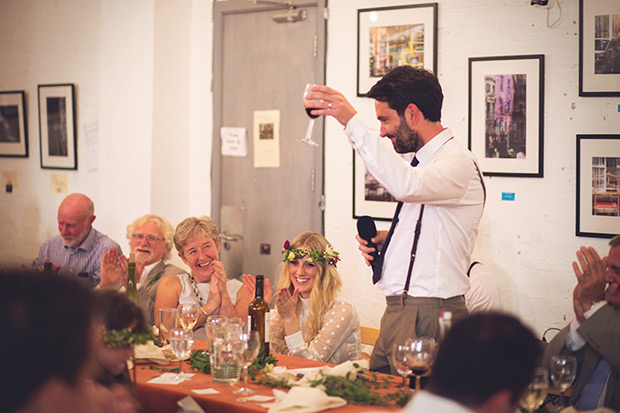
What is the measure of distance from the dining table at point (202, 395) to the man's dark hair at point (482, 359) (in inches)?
33.3

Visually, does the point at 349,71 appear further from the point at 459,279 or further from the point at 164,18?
the point at 459,279

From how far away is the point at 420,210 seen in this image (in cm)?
262

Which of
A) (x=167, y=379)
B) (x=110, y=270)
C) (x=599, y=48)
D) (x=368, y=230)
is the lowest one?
(x=167, y=379)

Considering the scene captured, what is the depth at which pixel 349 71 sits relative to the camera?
4.52m

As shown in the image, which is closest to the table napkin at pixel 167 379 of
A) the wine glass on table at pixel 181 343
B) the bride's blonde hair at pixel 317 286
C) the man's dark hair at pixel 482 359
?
the wine glass on table at pixel 181 343

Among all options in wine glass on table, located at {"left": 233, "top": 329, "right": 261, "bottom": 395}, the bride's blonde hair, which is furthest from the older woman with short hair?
wine glass on table, located at {"left": 233, "top": 329, "right": 261, "bottom": 395}

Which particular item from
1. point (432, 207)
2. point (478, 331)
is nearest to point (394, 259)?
point (432, 207)

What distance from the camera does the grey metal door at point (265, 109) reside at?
472cm

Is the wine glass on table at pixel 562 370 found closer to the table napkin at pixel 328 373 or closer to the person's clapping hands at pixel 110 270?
the table napkin at pixel 328 373

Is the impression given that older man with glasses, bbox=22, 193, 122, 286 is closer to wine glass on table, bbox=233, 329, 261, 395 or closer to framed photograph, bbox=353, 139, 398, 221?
framed photograph, bbox=353, 139, 398, 221

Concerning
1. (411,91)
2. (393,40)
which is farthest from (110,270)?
(393,40)

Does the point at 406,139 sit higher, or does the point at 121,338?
the point at 406,139

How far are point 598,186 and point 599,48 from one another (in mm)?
735

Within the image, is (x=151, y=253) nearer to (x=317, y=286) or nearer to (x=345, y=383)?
(x=317, y=286)
